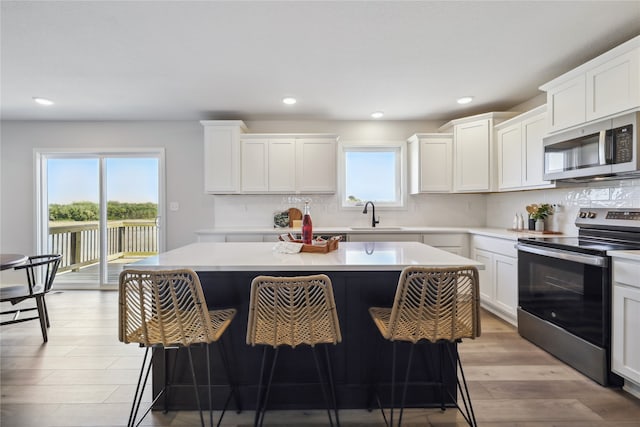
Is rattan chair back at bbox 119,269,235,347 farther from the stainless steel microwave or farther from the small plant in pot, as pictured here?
the small plant in pot

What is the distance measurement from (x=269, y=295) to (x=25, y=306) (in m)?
3.99

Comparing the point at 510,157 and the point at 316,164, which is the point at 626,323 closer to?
the point at 510,157


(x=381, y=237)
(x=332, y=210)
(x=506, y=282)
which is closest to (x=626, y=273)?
(x=506, y=282)

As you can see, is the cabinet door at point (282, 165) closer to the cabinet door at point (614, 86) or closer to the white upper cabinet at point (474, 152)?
the white upper cabinet at point (474, 152)

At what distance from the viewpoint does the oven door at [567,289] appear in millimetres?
2016

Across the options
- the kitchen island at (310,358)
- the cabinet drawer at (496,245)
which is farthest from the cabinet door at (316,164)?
the kitchen island at (310,358)

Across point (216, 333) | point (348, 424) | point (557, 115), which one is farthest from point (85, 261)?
point (557, 115)

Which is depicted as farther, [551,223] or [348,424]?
[551,223]

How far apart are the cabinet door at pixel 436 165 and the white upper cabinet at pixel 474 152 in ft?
0.28

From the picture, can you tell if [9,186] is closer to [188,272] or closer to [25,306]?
[25,306]

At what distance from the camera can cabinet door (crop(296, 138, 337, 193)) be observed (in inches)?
161

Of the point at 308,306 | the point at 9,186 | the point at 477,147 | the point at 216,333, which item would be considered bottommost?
the point at 216,333

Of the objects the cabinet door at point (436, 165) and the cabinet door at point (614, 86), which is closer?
the cabinet door at point (614, 86)

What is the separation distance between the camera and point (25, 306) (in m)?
3.64
